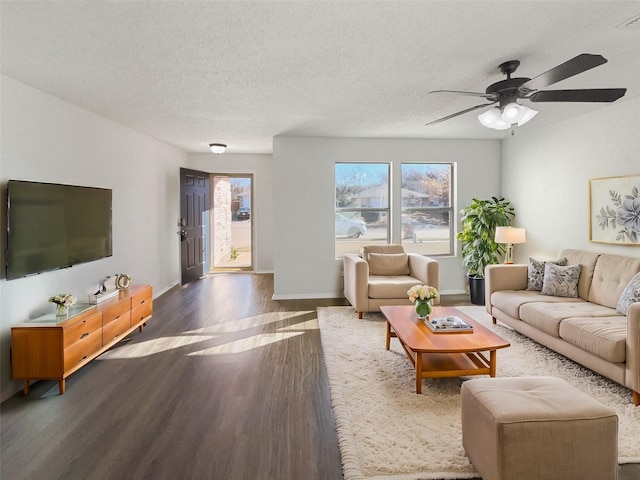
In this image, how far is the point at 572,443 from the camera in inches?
66.4

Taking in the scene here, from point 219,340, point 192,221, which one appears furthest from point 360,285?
point 192,221

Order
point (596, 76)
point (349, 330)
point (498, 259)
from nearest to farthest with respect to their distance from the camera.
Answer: point (596, 76) → point (349, 330) → point (498, 259)

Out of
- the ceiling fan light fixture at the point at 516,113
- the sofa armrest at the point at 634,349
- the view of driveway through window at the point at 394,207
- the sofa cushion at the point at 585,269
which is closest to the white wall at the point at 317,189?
the view of driveway through window at the point at 394,207

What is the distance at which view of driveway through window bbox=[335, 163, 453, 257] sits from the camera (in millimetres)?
6078

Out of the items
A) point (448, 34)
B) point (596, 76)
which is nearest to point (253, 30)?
point (448, 34)

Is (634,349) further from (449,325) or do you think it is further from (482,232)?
(482,232)

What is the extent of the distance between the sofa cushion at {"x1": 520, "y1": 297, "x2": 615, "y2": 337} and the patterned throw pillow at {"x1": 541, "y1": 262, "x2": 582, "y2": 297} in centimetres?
20

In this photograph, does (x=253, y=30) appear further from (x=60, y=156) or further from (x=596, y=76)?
(x=596, y=76)

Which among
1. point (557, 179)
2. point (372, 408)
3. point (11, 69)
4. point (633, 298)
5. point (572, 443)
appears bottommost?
point (372, 408)

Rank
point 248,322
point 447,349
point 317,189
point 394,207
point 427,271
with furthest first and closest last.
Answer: point 394,207
point 317,189
point 427,271
point 248,322
point 447,349

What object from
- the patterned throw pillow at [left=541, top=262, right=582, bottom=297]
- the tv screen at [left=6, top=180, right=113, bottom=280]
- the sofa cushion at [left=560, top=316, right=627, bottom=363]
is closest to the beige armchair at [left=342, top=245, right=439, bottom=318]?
the patterned throw pillow at [left=541, top=262, right=582, bottom=297]

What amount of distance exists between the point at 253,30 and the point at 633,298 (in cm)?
353

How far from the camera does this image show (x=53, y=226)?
10.6ft

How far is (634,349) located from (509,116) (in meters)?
1.78
